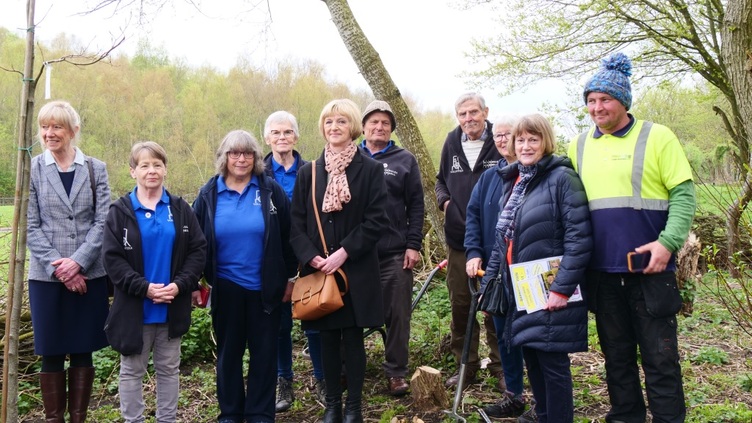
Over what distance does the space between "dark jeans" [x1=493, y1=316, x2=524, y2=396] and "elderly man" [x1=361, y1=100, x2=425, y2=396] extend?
819 mm

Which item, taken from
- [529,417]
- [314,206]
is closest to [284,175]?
[314,206]

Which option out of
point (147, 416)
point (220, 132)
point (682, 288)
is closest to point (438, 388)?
point (147, 416)

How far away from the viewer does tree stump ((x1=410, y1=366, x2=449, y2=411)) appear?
13.4 feet

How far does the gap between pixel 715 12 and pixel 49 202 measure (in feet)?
39.8

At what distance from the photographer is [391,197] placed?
14.9ft

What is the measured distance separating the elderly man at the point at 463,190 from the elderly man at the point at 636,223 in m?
1.11

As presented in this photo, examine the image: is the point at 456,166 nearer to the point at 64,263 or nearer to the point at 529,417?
the point at 529,417

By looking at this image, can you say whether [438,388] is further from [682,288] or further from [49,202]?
[682,288]

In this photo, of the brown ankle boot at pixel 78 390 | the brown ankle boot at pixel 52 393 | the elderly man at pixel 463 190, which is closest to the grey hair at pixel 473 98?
the elderly man at pixel 463 190

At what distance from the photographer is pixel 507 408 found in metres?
3.99

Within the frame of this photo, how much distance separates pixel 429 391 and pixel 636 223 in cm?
179

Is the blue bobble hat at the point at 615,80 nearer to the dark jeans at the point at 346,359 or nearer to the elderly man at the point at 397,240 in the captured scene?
the elderly man at the point at 397,240

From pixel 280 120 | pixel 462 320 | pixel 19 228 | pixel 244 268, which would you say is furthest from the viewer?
pixel 462 320

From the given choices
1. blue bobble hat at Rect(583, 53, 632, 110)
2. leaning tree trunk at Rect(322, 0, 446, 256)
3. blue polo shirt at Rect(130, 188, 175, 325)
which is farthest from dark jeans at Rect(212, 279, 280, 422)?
leaning tree trunk at Rect(322, 0, 446, 256)
